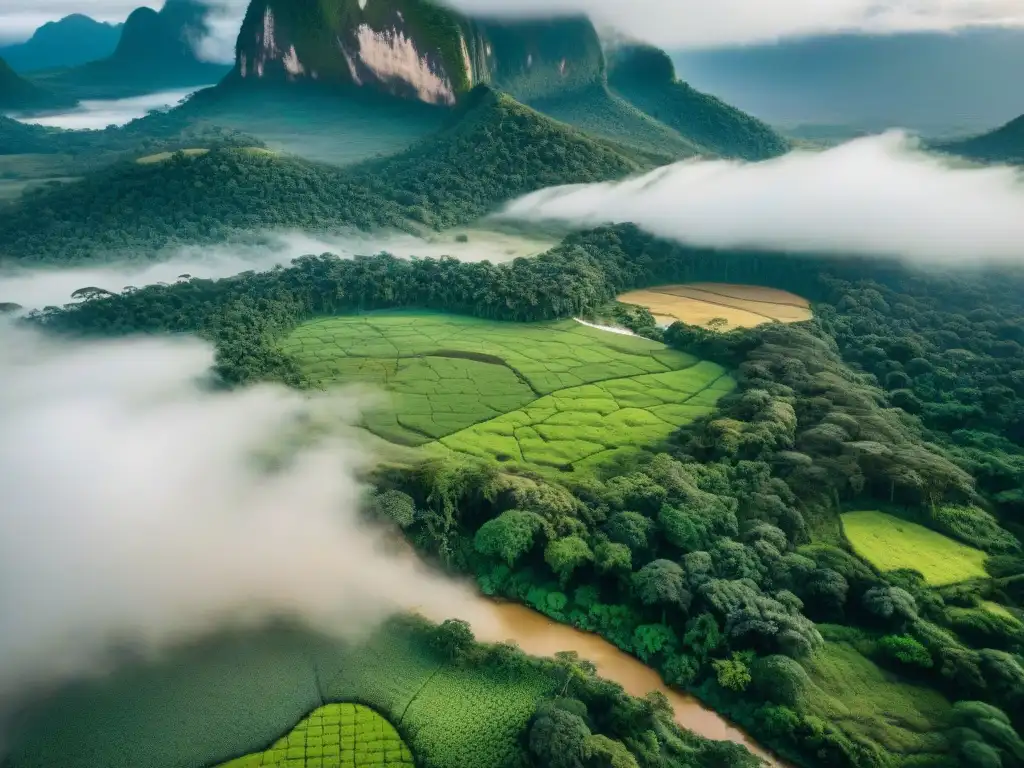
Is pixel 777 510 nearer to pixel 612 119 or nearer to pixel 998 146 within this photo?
pixel 998 146

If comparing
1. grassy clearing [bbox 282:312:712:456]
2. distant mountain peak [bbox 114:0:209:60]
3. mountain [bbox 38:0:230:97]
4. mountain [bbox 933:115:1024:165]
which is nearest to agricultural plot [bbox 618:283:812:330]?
grassy clearing [bbox 282:312:712:456]

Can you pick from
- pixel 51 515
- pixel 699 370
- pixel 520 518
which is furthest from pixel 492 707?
pixel 699 370

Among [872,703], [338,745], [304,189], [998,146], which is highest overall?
[998,146]

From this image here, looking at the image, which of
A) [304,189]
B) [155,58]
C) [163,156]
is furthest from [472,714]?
[155,58]

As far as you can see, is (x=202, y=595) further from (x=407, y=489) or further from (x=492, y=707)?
(x=492, y=707)

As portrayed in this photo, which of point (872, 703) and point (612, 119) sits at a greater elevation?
point (612, 119)

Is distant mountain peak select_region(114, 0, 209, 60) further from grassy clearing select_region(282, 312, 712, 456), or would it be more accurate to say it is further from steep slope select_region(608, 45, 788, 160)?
grassy clearing select_region(282, 312, 712, 456)
